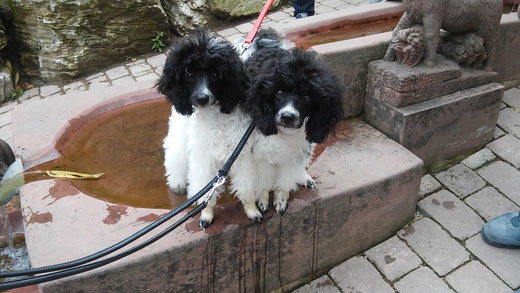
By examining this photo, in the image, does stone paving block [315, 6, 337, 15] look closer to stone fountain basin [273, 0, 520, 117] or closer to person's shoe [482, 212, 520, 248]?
stone fountain basin [273, 0, 520, 117]

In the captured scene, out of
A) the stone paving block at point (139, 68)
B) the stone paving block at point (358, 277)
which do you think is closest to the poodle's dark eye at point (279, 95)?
the stone paving block at point (358, 277)

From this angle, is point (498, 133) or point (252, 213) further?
point (498, 133)

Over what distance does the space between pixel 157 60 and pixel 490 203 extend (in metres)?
4.28

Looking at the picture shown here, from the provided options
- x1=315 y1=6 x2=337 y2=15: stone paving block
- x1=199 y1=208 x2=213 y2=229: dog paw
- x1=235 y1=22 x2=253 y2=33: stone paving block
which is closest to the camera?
x1=199 y1=208 x2=213 y2=229: dog paw

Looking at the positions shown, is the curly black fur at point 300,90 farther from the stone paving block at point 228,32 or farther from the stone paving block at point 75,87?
the stone paving block at point 228,32

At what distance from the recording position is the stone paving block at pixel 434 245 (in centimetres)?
281

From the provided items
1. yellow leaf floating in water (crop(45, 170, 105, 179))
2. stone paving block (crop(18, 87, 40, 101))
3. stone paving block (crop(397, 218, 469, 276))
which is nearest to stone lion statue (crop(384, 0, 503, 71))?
stone paving block (crop(397, 218, 469, 276))

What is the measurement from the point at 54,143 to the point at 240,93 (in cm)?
161

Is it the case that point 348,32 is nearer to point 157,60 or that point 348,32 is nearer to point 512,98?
point 512,98

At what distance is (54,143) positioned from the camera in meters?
2.83

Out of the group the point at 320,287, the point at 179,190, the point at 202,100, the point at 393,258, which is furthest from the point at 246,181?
the point at 393,258

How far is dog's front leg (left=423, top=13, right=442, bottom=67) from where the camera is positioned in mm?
3006

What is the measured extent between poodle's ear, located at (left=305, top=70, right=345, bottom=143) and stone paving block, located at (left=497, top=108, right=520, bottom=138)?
8.85 feet

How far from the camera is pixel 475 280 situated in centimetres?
269
